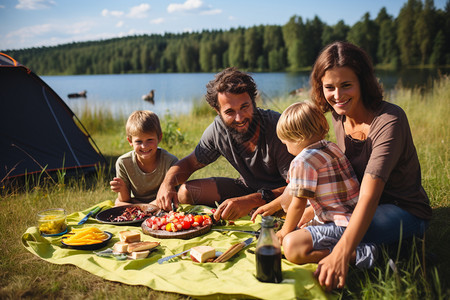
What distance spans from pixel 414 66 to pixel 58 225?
30.9 meters

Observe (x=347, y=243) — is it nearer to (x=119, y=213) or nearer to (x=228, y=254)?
(x=228, y=254)

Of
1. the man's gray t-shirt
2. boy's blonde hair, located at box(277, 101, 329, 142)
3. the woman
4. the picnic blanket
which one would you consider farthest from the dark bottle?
the man's gray t-shirt

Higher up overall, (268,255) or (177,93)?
(177,93)

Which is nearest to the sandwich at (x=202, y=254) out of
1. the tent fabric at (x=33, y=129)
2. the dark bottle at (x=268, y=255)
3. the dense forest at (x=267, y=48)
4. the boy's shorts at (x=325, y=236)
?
the dark bottle at (x=268, y=255)

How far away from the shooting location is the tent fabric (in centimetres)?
485

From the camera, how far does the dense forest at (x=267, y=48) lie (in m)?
25.9

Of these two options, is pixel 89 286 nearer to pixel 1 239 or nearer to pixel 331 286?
pixel 1 239

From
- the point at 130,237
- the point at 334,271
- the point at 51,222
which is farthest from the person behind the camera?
the point at 51,222

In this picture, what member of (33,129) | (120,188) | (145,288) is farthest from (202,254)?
(33,129)

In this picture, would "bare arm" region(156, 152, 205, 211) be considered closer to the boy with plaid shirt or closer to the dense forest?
the boy with plaid shirt

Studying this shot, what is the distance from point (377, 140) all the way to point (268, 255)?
970mm

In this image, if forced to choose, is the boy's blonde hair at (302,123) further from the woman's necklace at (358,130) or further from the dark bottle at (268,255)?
the dark bottle at (268,255)

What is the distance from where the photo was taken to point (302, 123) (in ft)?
7.64

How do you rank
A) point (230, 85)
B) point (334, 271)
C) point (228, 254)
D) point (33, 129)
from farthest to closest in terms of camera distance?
point (33, 129) < point (230, 85) < point (228, 254) < point (334, 271)
